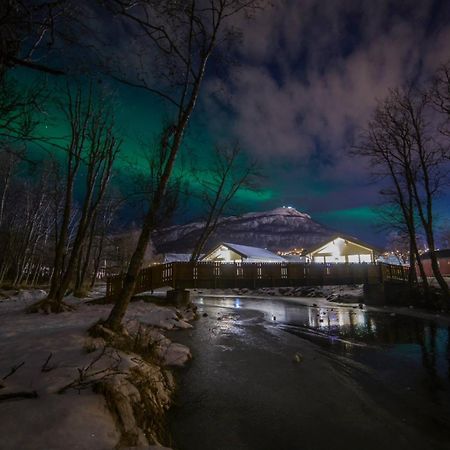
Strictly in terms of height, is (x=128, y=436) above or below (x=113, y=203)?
below

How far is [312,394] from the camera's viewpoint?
5418 millimetres

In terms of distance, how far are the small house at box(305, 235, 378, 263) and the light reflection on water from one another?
25.1 metres

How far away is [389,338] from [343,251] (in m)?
33.1

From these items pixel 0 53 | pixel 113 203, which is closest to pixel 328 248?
pixel 113 203

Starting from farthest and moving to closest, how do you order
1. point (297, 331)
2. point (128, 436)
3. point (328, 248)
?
point (328, 248) < point (297, 331) < point (128, 436)

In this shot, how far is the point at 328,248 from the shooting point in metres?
43.3

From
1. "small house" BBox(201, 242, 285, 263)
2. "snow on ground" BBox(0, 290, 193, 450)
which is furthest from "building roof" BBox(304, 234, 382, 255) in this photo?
"snow on ground" BBox(0, 290, 193, 450)

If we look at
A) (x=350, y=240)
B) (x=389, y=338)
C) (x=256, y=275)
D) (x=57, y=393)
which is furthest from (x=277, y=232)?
(x=57, y=393)

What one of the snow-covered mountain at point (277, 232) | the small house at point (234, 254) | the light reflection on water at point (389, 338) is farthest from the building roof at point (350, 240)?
the snow-covered mountain at point (277, 232)

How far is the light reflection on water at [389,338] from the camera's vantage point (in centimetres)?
739

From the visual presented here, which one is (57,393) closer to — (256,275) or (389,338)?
(389,338)

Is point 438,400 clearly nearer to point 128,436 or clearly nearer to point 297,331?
point 128,436

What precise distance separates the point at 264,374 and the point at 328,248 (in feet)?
130

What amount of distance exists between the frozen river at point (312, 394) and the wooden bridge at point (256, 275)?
839 centimetres
